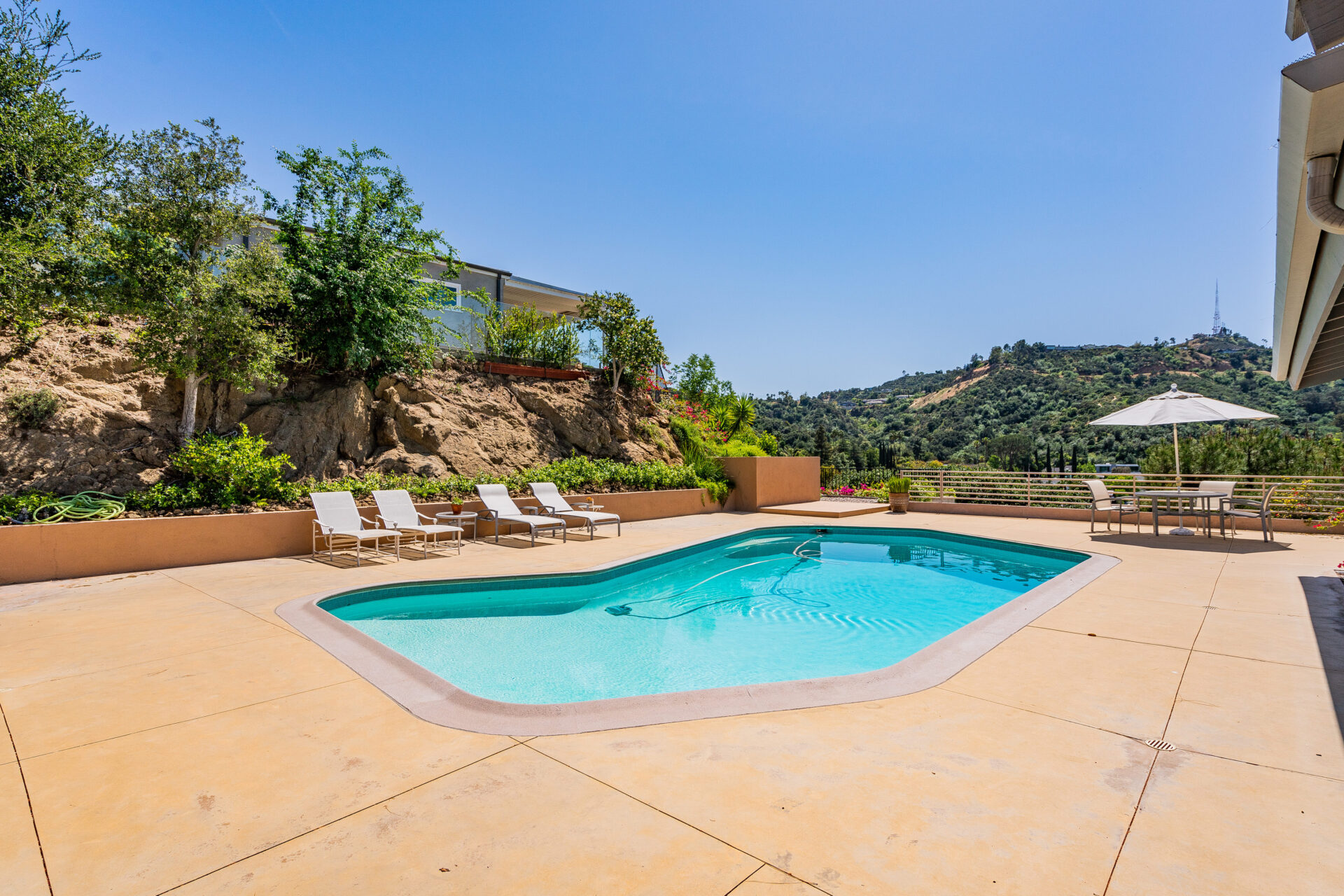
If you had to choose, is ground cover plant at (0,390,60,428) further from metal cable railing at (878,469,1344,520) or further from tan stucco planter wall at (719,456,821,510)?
metal cable railing at (878,469,1344,520)

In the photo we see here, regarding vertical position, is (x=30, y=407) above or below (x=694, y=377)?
below

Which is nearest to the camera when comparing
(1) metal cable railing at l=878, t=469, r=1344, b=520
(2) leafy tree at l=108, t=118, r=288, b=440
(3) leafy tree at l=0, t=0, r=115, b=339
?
(3) leafy tree at l=0, t=0, r=115, b=339

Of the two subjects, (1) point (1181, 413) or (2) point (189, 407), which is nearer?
(2) point (189, 407)

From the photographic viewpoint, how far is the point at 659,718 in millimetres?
3027

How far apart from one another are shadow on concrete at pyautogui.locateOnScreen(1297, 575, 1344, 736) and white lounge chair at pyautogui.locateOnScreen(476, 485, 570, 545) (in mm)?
8111

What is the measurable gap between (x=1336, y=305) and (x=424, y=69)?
13493 millimetres

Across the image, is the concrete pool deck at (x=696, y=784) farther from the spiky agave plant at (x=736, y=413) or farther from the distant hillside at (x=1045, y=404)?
the distant hillside at (x=1045, y=404)

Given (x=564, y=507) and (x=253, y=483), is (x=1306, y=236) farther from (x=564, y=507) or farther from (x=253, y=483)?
(x=253, y=483)

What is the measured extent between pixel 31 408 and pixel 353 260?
4778mm

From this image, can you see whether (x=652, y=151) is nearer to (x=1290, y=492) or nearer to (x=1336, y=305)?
(x=1336, y=305)

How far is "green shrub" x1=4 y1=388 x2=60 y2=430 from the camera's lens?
7930 mm

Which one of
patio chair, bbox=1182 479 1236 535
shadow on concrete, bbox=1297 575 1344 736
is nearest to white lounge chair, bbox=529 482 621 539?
shadow on concrete, bbox=1297 575 1344 736

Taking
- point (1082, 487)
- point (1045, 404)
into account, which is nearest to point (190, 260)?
point (1082, 487)

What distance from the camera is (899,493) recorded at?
14.4 metres
